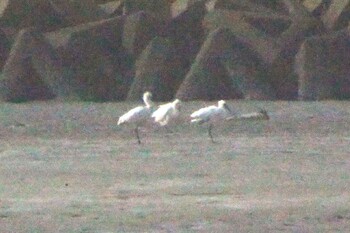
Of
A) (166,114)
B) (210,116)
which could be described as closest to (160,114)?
(166,114)

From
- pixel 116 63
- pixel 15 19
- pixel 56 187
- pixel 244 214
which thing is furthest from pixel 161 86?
pixel 244 214

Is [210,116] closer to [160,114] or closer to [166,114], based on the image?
[166,114]

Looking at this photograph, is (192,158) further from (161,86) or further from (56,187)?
(161,86)

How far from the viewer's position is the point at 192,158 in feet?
53.3

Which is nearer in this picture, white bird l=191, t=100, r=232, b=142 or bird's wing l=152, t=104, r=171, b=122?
white bird l=191, t=100, r=232, b=142

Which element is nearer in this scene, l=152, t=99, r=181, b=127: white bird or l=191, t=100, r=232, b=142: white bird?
l=191, t=100, r=232, b=142: white bird

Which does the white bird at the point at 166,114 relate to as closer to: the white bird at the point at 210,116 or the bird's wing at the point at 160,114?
the bird's wing at the point at 160,114

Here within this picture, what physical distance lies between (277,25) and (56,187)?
53.9ft

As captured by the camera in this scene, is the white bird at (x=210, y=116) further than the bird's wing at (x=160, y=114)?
No

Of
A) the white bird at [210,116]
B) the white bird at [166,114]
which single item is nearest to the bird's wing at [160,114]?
the white bird at [166,114]

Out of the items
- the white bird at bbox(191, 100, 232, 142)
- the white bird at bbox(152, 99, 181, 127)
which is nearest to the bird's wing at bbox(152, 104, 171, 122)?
the white bird at bbox(152, 99, 181, 127)

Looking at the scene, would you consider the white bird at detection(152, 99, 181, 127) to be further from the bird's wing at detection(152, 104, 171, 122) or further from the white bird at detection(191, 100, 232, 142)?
the white bird at detection(191, 100, 232, 142)

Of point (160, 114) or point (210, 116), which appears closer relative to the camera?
point (210, 116)

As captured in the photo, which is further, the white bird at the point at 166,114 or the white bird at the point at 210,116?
the white bird at the point at 166,114
